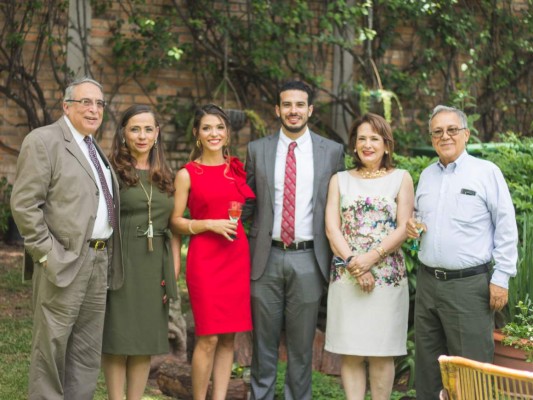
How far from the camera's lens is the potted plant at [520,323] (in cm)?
449

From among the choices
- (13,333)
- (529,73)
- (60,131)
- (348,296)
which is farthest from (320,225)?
(529,73)

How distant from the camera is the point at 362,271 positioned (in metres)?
4.88

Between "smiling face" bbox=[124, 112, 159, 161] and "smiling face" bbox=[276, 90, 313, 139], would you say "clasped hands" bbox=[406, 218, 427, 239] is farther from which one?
"smiling face" bbox=[124, 112, 159, 161]

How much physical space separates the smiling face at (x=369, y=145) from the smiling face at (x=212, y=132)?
800 millimetres

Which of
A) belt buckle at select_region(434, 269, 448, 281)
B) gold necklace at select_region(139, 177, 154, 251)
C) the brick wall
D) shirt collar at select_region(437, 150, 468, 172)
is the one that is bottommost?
belt buckle at select_region(434, 269, 448, 281)

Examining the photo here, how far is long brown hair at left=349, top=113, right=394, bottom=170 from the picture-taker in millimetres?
4980

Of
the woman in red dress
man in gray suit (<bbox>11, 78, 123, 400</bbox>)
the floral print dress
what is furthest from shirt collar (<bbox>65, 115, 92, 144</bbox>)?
the floral print dress

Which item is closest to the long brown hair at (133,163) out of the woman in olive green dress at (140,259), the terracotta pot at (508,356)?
the woman in olive green dress at (140,259)

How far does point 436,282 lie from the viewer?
15.1 feet

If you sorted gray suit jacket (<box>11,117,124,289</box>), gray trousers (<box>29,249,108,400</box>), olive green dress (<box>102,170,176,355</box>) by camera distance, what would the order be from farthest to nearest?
olive green dress (<box>102,170,176,355</box>) < gray trousers (<box>29,249,108,400</box>) < gray suit jacket (<box>11,117,124,289</box>)

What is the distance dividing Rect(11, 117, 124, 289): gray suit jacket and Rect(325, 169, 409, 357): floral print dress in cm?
149

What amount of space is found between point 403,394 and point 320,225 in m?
1.45

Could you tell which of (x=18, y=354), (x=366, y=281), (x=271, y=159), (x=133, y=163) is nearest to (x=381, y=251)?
(x=366, y=281)

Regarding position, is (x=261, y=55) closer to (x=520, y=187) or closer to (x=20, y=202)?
(x=520, y=187)
